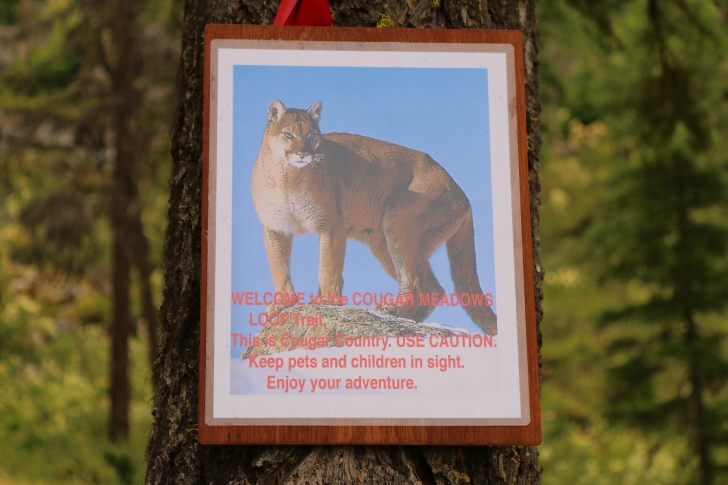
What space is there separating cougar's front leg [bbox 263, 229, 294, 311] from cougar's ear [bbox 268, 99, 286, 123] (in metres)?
0.17

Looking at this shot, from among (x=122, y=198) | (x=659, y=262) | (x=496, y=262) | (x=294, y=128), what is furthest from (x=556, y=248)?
(x=294, y=128)

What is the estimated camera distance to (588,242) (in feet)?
20.7

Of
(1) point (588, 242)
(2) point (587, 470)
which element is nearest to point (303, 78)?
(1) point (588, 242)

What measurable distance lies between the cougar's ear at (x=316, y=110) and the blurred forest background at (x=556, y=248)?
187 centimetres

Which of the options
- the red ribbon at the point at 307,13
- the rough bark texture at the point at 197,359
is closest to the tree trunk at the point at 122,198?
the rough bark texture at the point at 197,359

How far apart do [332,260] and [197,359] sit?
26 cm

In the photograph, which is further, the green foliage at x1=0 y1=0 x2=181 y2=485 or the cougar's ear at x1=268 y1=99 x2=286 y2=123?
the green foliage at x1=0 y1=0 x2=181 y2=485

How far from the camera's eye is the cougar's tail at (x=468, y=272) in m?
1.06

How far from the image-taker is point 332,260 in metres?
1.06

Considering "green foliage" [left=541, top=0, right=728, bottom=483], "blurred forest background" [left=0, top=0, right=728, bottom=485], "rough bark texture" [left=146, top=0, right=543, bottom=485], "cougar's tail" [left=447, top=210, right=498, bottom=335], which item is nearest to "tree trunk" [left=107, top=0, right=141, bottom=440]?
"blurred forest background" [left=0, top=0, right=728, bottom=485]

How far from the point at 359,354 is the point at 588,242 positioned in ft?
18.5

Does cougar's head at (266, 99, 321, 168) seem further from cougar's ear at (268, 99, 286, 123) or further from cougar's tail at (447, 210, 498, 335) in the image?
cougar's tail at (447, 210, 498, 335)

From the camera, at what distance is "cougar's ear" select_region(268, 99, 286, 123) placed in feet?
3.56

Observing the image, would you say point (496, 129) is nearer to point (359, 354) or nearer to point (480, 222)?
point (480, 222)
